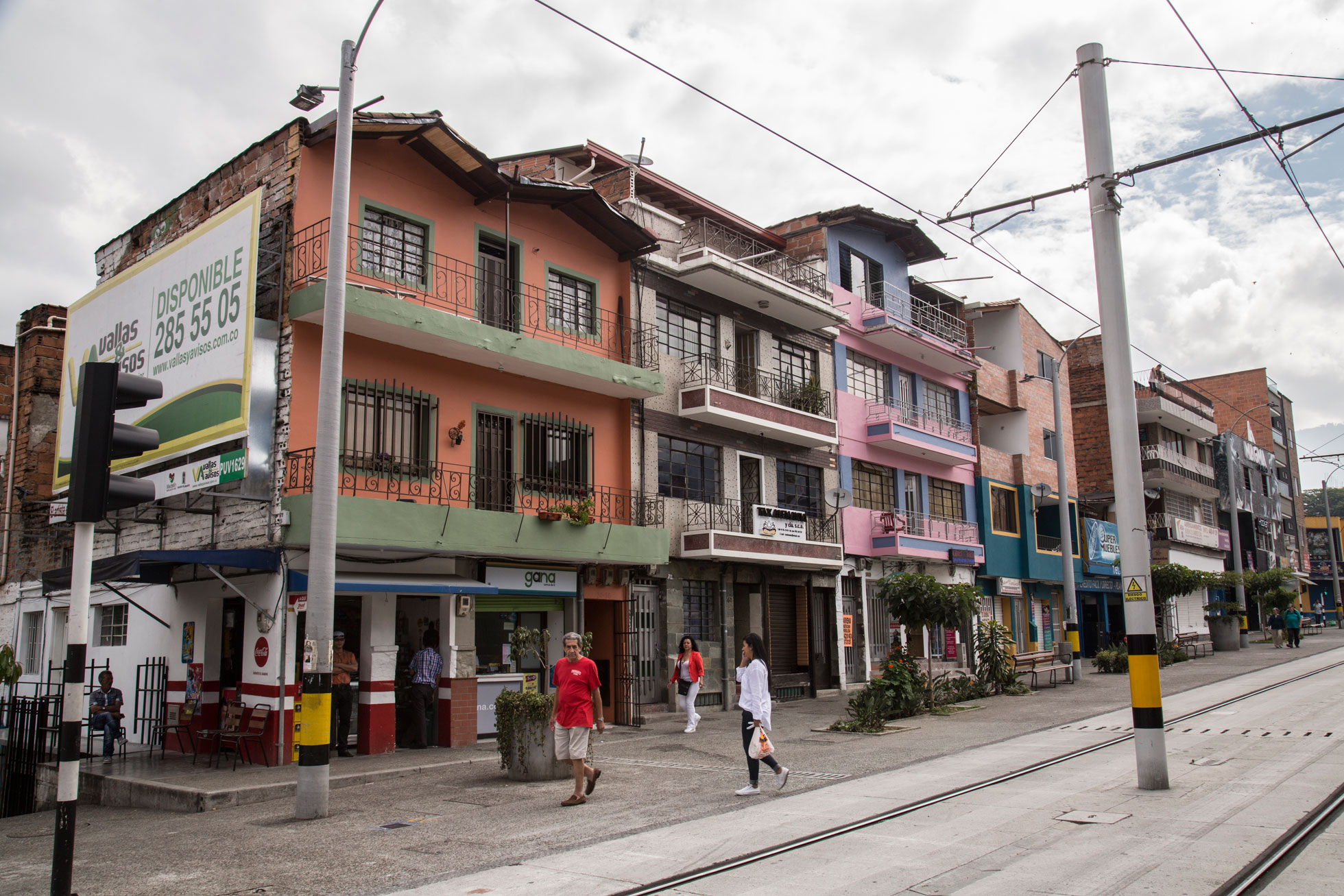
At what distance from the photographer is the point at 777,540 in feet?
77.4

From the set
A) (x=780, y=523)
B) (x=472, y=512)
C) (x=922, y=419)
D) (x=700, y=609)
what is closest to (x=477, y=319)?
(x=472, y=512)

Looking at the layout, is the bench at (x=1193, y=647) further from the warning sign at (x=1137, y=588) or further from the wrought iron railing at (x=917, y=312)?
the warning sign at (x=1137, y=588)

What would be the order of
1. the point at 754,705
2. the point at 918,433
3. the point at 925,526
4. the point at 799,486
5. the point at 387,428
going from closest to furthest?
1. the point at 754,705
2. the point at 387,428
3. the point at 799,486
4. the point at 918,433
5. the point at 925,526

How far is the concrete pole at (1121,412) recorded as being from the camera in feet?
33.0

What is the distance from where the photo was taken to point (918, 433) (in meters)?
29.8

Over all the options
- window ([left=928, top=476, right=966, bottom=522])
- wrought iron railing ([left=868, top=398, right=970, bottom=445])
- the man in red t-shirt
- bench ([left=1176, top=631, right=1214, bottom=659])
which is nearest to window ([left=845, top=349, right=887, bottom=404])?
wrought iron railing ([left=868, top=398, right=970, bottom=445])

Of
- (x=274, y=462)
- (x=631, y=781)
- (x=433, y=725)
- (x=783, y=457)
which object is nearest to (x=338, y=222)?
(x=274, y=462)

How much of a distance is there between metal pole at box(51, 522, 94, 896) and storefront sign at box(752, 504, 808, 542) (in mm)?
17469

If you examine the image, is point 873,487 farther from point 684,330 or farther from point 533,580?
point 533,580

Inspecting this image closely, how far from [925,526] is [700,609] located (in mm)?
10303

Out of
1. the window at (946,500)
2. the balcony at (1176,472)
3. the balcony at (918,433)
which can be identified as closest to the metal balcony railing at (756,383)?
the balcony at (918,433)

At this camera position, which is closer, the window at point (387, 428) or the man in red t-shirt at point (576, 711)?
the man in red t-shirt at point (576, 711)

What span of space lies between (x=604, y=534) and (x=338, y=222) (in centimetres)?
899

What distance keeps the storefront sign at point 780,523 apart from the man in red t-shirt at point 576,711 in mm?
12444
